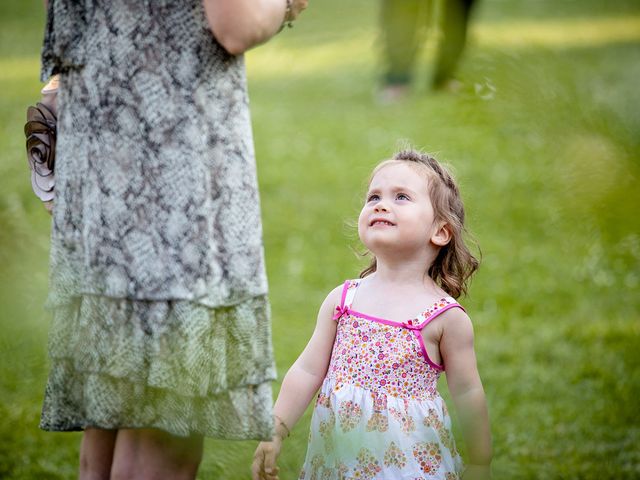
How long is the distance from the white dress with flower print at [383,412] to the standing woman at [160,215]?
0.77ft

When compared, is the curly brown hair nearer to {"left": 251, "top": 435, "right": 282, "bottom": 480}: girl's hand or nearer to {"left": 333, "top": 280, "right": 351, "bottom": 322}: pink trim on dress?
{"left": 333, "top": 280, "right": 351, "bottom": 322}: pink trim on dress

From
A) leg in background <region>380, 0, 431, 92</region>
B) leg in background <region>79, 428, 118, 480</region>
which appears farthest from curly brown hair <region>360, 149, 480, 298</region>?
leg in background <region>380, 0, 431, 92</region>

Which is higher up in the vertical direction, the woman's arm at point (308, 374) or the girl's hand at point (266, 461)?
the woman's arm at point (308, 374)

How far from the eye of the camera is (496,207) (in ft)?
21.2

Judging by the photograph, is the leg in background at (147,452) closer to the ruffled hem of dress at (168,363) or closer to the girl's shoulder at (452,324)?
the ruffled hem of dress at (168,363)

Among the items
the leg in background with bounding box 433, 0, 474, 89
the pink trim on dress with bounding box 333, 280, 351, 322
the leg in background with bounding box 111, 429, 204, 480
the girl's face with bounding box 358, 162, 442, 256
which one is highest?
the girl's face with bounding box 358, 162, 442, 256

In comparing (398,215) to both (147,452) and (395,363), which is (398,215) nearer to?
(395,363)

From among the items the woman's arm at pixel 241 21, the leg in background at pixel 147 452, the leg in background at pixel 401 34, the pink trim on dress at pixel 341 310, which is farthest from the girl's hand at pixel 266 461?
the leg in background at pixel 401 34

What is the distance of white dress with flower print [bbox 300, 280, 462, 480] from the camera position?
167 centimetres

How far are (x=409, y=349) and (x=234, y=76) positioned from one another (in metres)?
0.67

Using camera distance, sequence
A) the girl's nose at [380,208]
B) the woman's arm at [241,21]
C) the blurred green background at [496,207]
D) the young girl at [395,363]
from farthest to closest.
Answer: the girl's nose at [380,208]
the young girl at [395,363]
the woman's arm at [241,21]
the blurred green background at [496,207]

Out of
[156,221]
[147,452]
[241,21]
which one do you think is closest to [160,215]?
[156,221]

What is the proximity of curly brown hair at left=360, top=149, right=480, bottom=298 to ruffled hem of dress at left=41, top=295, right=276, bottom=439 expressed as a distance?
512 millimetres

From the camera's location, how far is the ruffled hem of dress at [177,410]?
1479 millimetres
